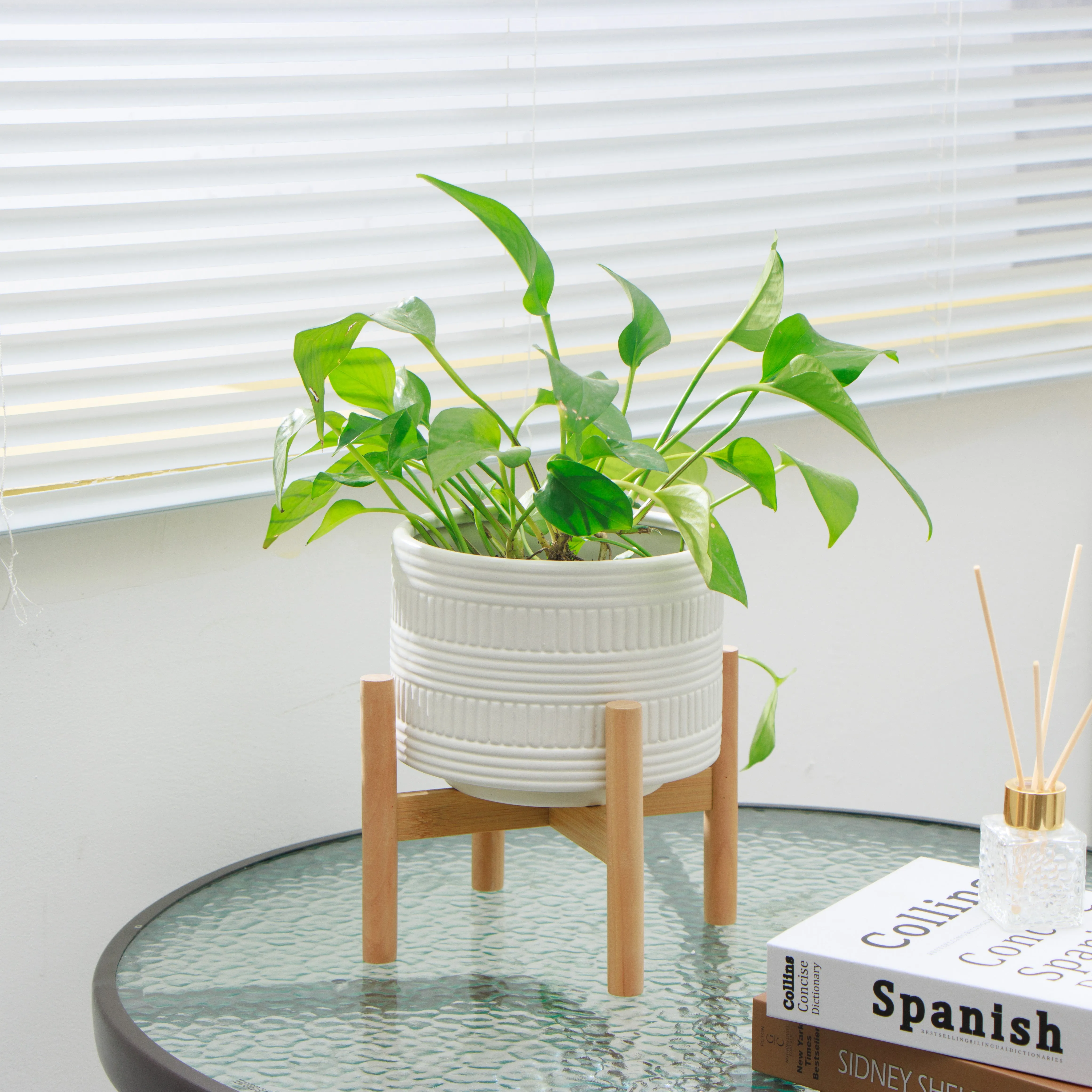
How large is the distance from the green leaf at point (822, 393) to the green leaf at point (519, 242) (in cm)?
14

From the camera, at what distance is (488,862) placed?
0.95 meters

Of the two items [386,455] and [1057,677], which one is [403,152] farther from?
[1057,677]

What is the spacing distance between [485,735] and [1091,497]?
993 millimetres

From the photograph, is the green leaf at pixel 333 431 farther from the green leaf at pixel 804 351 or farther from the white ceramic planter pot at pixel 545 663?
the green leaf at pixel 804 351

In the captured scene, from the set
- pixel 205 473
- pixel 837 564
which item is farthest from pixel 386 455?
pixel 837 564

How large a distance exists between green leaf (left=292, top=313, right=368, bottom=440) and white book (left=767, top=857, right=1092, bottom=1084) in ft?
1.22

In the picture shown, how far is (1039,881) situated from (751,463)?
0.28 metres

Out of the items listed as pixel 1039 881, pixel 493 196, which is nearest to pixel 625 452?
pixel 1039 881

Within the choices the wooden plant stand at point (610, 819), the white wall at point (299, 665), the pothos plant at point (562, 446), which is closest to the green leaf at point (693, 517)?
the pothos plant at point (562, 446)

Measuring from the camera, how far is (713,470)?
1.25 meters

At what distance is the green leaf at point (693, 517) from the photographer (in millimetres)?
680

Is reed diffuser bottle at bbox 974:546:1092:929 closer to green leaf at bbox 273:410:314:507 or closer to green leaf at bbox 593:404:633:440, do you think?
green leaf at bbox 593:404:633:440

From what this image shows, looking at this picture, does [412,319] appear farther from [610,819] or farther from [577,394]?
[610,819]

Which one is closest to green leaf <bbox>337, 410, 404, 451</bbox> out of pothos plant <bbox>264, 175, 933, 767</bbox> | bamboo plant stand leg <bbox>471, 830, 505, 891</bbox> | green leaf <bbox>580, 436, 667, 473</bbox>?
pothos plant <bbox>264, 175, 933, 767</bbox>
